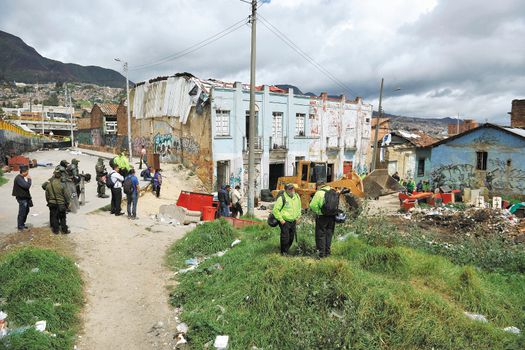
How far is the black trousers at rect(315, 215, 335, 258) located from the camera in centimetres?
670

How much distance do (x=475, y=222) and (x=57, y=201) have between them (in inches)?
526

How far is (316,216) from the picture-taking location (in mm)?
6828

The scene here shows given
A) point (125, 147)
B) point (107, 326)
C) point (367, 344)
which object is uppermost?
point (125, 147)

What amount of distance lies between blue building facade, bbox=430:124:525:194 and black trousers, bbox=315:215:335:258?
58.8 ft

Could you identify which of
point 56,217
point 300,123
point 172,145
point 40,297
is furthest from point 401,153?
point 40,297

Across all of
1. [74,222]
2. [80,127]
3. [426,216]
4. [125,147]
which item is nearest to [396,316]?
[74,222]

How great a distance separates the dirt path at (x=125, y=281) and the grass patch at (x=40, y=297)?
11.2 inches

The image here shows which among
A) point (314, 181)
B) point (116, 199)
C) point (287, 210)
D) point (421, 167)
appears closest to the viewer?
point (287, 210)

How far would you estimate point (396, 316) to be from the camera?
4.60 meters

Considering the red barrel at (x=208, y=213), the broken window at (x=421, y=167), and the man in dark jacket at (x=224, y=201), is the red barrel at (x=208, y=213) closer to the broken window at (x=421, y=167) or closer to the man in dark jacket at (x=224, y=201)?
the man in dark jacket at (x=224, y=201)

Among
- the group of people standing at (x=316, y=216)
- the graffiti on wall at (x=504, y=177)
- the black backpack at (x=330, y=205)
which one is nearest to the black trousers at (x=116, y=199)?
the group of people standing at (x=316, y=216)

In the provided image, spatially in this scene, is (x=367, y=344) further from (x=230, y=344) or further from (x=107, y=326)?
(x=107, y=326)

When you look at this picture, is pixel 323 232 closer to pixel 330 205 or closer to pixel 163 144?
pixel 330 205

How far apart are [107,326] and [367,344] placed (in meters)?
3.78
